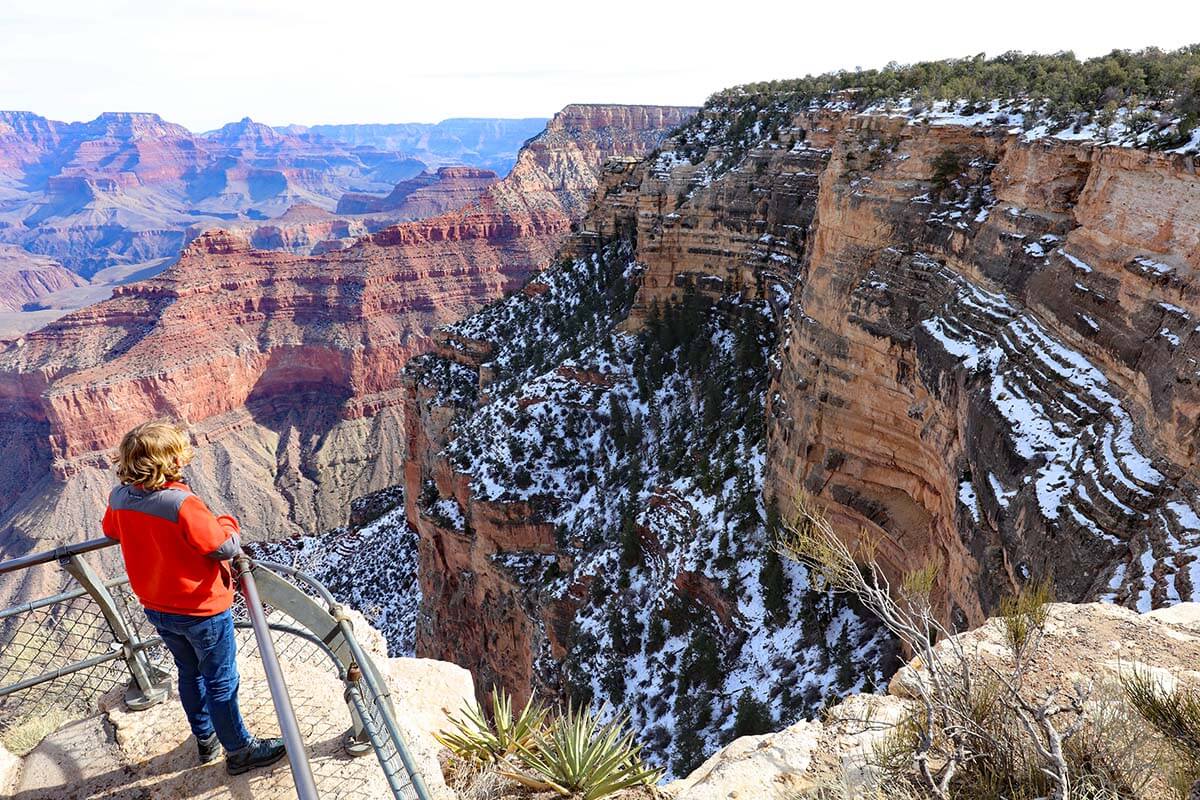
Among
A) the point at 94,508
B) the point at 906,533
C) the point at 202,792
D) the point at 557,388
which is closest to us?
the point at 202,792

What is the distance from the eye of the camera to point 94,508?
67.3 meters

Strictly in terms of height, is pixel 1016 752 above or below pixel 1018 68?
below

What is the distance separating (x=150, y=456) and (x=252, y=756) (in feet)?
6.85

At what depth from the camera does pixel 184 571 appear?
4047 mm

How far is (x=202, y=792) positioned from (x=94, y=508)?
7975 centimetres

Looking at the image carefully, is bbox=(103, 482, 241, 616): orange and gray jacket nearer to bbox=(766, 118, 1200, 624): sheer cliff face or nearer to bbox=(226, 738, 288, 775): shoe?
bbox=(226, 738, 288, 775): shoe

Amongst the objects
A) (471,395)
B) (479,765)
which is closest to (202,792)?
(479,765)

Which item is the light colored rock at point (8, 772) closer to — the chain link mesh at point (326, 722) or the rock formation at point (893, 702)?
the chain link mesh at point (326, 722)

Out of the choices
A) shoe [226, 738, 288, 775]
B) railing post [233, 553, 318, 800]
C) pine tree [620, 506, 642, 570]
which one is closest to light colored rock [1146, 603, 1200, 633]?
railing post [233, 553, 318, 800]

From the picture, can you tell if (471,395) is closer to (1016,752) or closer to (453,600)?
(453,600)

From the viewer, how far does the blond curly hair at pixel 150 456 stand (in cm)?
390

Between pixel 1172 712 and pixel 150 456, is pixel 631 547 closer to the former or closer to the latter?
pixel 1172 712

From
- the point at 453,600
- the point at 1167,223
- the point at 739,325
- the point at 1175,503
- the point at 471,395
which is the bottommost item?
the point at 453,600

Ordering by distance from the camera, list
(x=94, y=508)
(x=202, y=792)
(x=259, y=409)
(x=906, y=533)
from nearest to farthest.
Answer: (x=202, y=792) < (x=906, y=533) < (x=94, y=508) < (x=259, y=409)
